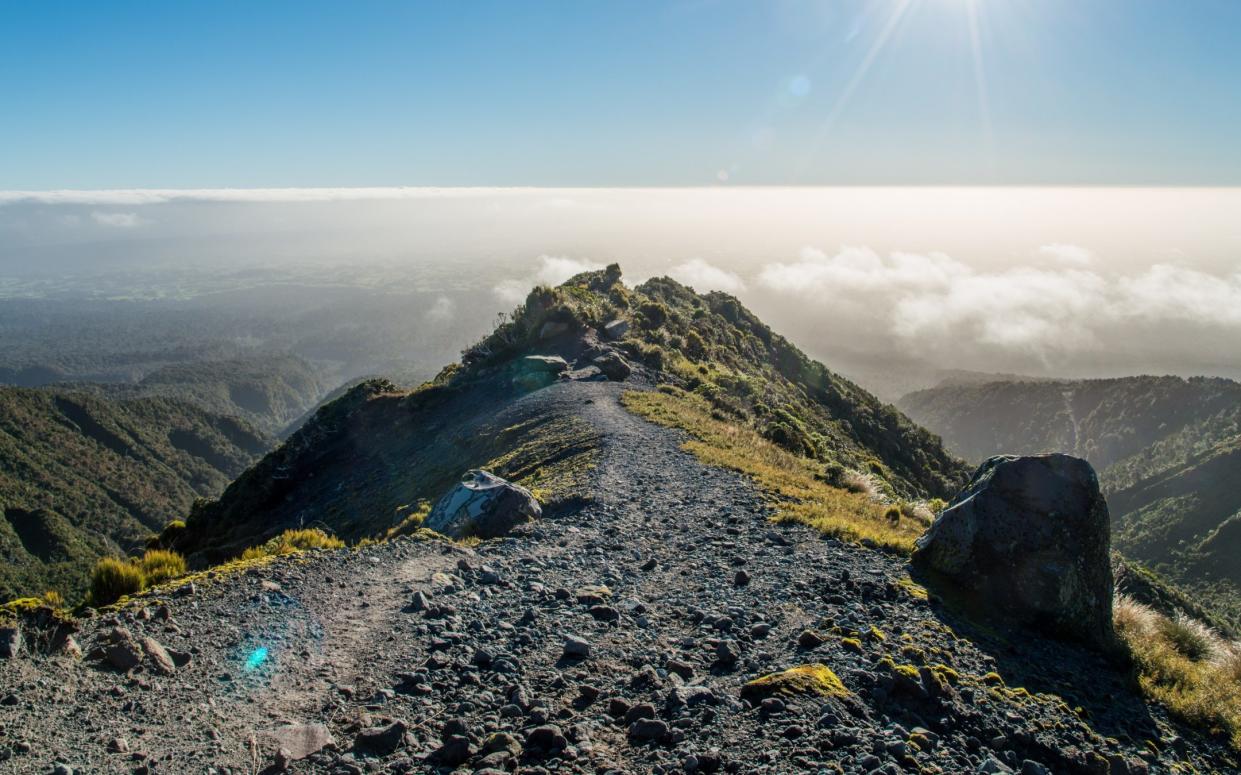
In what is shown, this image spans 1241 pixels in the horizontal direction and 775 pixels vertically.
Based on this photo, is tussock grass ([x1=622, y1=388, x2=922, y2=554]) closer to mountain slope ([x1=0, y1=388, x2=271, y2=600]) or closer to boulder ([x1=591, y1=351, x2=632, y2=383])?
boulder ([x1=591, y1=351, x2=632, y2=383])

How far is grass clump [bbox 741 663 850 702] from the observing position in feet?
19.8

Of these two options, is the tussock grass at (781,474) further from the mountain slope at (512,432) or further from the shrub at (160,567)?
the shrub at (160,567)

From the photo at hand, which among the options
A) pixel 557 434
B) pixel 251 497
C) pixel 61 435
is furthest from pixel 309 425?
pixel 61 435

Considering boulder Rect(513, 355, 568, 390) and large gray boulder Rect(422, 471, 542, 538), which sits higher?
boulder Rect(513, 355, 568, 390)

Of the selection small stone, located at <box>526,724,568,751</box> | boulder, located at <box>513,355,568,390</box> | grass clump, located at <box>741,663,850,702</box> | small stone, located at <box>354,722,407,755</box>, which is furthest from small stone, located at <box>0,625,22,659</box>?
boulder, located at <box>513,355,568,390</box>

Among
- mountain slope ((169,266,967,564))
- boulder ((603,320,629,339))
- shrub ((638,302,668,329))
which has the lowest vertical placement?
mountain slope ((169,266,967,564))

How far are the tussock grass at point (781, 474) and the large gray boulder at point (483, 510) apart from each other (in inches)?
191

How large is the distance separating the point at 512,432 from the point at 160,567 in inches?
486

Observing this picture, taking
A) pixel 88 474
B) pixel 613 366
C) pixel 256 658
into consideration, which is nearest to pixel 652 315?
pixel 613 366

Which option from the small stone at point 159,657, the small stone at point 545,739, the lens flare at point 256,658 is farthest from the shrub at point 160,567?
the small stone at point 545,739

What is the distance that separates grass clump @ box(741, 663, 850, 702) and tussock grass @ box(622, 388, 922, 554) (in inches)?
195

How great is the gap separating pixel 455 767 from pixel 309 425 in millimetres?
26738

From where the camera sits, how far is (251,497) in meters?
24.9

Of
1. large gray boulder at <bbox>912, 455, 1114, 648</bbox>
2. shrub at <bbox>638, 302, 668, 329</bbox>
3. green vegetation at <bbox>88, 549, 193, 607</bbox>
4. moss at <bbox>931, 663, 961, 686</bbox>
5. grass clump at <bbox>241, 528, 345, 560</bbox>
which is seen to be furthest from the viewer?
shrub at <bbox>638, 302, 668, 329</bbox>
